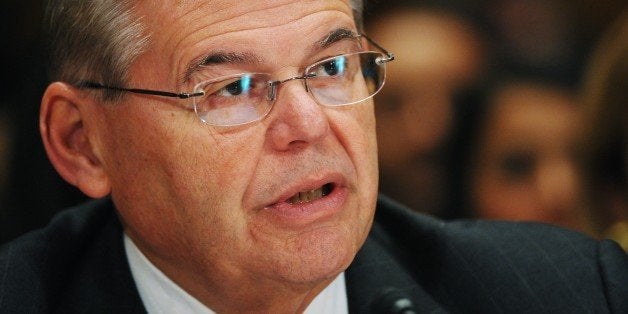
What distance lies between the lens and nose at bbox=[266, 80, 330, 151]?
196cm

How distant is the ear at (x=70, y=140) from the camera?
88.3 inches

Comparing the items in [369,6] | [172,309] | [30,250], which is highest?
[369,6]

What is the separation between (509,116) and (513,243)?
5.47 feet

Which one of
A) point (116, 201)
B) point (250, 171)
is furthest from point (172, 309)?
point (250, 171)

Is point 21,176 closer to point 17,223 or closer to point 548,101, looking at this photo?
point 17,223

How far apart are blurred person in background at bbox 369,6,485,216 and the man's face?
193cm

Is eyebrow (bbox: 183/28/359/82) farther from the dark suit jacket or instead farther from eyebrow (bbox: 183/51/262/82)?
the dark suit jacket

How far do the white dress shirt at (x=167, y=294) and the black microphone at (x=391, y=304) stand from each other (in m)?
0.44

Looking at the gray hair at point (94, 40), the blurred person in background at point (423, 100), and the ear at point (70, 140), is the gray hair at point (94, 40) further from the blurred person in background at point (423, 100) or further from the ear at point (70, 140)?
the blurred person in background at point (423, 100)

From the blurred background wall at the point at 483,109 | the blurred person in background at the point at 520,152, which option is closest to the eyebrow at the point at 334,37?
the blurred background wall at the point at 483,109

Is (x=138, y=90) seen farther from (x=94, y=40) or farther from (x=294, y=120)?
(x=294, y=120)

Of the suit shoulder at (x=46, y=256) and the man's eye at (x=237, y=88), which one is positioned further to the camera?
the suit shoulder at (x=46, y=256)

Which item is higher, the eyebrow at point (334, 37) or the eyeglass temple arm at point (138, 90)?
the eyebrow at point (334, 37)

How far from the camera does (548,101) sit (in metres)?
4.06
